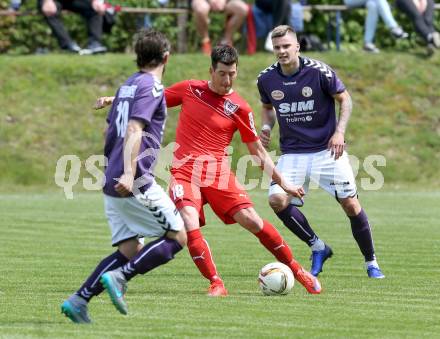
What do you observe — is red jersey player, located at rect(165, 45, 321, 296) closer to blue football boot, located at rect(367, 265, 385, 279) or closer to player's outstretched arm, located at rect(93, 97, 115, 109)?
player's outstretched arm, located at rect(93, 97, 115, 109)

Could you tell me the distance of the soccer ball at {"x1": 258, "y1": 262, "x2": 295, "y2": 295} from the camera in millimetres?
9000

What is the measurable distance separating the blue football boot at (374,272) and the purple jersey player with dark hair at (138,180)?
126 inches

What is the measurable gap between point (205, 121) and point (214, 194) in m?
0.59

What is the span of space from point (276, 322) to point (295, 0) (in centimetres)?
1700

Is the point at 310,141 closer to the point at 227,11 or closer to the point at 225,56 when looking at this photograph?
the point at 225,56

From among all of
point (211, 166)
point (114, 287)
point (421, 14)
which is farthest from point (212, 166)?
point (421, 14)

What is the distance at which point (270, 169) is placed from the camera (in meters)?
8.96

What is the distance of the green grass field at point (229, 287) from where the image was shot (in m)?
7.25

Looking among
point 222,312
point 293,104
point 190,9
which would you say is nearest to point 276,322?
point 222,312

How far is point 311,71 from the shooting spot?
404 inches

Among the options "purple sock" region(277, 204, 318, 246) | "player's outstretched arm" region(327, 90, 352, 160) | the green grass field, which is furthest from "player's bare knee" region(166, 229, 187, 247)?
"purple sock" region(277, 204, 318, 246)

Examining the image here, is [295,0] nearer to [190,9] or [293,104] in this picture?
[190,9]

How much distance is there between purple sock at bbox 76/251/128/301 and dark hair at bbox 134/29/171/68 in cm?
124

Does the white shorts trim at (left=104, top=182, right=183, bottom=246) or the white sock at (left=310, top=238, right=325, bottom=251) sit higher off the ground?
the white shorts trim at (left=104, top=182, right=183, bottom=246)
